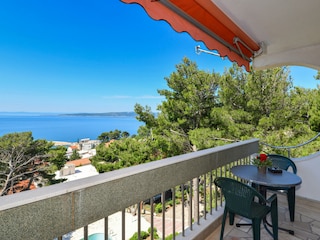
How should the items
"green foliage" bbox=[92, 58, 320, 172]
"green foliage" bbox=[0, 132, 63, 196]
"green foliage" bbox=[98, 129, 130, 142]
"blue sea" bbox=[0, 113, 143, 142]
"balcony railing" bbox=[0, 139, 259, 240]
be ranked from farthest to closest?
"green foliage" bbox=[98, 129, 130, 142] → "green foliage" bbox=[92, 58, 320, 172] → "green foliage" bbox=[0, 132, 63, 196] → "blue sea" bbox=[0, 113, 143, 142] → "balcony railing" bbox=[0, 139, 259, 240]

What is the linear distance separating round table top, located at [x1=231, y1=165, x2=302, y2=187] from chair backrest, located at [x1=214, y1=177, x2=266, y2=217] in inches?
13.4

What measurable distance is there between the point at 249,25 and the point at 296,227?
8.92ft

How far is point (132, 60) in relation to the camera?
2442cm

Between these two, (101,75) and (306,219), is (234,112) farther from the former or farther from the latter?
(101,75)

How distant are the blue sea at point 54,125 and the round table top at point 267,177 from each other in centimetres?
620

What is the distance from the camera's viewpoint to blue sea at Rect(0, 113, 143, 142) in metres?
6.53

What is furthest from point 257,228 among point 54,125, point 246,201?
point 54,125

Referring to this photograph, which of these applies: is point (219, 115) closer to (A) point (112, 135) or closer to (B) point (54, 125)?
(A) point (112, 135)

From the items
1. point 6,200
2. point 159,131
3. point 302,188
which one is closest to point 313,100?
point 302,188

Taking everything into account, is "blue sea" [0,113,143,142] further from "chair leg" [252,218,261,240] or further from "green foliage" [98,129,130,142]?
"chair leg" [252,218,261,240]

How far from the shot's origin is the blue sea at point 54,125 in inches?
257

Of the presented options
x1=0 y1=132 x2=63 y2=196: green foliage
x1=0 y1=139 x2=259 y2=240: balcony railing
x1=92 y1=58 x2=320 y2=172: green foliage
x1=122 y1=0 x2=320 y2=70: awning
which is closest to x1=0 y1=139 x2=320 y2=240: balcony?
x1=0 y1=139 x2=259 y2=240: balcony railing

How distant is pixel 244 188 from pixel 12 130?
→ 334 inches

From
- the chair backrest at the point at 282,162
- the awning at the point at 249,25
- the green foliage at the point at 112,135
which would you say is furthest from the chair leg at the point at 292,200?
the green foliage at the point at 112,135
